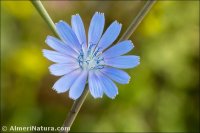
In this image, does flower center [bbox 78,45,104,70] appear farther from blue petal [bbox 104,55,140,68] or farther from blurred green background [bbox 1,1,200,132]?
blurred green background [bbox 1,1,200,132]

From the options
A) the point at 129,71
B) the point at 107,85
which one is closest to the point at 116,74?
the point at 107,85

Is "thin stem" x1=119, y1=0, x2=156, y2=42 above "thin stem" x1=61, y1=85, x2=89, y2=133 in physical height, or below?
above

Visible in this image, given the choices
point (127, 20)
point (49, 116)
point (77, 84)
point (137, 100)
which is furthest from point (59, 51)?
point (127, 20)

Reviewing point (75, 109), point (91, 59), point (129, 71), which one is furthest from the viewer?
point (129, 71)

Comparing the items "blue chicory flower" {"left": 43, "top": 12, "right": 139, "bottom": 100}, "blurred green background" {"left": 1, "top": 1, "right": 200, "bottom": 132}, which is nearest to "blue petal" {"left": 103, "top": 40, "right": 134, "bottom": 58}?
"blue chicory flower" {"left": 43, "top": 12, "right": 139, "bottom": 100}

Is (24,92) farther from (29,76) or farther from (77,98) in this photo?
(77,98)

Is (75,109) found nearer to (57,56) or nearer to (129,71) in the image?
(57,56)

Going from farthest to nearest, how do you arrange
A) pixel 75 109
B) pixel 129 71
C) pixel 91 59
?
pixel 129 71
pixel 91 59
pixel 75 109
